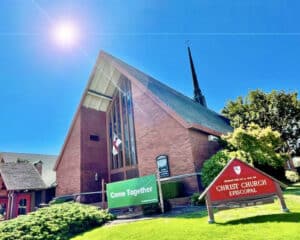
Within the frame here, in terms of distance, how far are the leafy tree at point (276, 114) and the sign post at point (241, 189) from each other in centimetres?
1511

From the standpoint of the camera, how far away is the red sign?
677 cm

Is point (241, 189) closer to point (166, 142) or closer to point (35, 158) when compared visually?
point (166, 142)

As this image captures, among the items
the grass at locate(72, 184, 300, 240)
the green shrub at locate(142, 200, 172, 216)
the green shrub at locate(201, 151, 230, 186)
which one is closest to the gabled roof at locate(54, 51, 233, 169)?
the green shrub at locate(201, 151, 230, 186)

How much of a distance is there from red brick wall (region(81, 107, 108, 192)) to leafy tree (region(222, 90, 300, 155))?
12.0 meters

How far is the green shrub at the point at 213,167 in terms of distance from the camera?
1204 cm

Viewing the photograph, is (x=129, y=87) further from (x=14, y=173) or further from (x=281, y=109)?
(x=281, y=109)

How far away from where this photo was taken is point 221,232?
5.75 m

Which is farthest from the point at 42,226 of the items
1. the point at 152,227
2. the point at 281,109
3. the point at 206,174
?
the point at 281,109

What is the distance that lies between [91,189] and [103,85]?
8.40 metres

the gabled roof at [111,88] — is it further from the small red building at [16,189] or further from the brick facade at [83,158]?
the small red building at [16,189]

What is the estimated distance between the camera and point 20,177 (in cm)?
2061

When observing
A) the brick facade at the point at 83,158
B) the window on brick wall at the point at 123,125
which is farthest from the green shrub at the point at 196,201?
the brick facade at the point at 83,158

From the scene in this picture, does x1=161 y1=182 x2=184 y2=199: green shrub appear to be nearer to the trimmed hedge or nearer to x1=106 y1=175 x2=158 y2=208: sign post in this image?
x1=106 y1=175 x2=158 y2=208: sign post

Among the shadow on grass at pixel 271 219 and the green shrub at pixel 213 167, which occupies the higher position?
the green shrub at pixel 213 167
